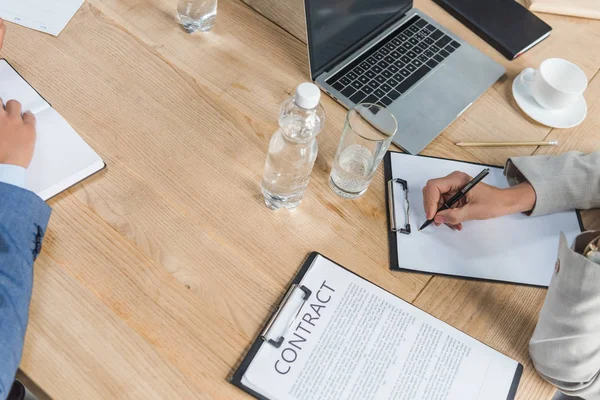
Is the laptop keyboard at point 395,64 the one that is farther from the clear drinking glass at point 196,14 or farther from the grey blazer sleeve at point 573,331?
the grey blazer sleeve at point 573,331

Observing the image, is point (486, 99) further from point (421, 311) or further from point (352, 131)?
point (421, 311)

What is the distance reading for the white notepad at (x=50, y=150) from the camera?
842 millimetres

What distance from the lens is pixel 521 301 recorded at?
88 centimetres

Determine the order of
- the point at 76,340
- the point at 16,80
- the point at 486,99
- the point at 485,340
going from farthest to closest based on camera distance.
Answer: the point at 486,99 → the point at 16,80 → the point at 485,340 → the point at 76,340

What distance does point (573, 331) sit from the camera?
0.79m

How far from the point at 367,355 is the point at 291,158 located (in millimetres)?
324

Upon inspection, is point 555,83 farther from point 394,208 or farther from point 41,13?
point 41,13

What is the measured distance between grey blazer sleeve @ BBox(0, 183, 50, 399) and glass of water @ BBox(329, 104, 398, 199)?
45cm

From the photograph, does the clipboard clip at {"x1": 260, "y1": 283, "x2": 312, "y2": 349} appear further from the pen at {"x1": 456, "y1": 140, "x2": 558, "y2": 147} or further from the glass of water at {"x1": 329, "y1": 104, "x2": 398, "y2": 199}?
the pen at {"x1": 456, "y1": 140, "x2": 558, "y2": 147}

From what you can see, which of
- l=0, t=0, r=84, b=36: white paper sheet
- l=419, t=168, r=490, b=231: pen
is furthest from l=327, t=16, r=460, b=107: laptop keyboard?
l=0, t=0, r=84, b=36: white paper sheet

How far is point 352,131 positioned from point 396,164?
0.41 ft

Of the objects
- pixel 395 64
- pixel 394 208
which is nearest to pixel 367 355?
pixel 394 208

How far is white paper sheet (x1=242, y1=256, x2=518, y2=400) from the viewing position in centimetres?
75

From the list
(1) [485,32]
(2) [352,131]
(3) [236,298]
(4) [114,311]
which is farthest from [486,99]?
(4) [114,311]
